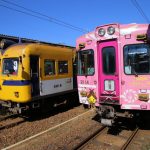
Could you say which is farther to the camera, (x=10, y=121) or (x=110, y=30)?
(x=10, y=121)

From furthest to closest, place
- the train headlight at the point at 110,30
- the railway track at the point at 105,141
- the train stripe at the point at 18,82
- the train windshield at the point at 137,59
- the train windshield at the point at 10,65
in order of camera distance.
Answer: the train windshield at the point at 10,65, the train stripe at the point at 18,82, the train headlight at the point at 110,30, the train windshield at the point at 137,59, the railway track at the point at 105,141

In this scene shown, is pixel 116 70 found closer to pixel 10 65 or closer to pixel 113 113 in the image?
pixel 113 113

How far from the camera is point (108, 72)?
948 centimetres

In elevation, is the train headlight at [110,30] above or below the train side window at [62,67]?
above

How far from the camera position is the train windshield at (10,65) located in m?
12.2

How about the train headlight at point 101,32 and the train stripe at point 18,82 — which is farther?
the train stripe at point 18,82

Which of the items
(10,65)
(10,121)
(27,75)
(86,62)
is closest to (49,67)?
(27,75)

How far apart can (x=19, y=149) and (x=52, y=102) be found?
235 inches

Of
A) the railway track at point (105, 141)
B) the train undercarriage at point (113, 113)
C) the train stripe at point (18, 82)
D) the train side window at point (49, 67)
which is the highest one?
the train side window at point (49, 67)

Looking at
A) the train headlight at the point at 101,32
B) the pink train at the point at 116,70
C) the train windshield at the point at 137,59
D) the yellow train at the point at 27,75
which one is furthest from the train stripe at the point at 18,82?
the train windshield at the point at 137,59

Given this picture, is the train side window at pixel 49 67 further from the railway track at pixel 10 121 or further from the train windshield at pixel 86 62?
the train windshield at pixel 86 62

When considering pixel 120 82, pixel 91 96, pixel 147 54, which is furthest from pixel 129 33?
pixel 91 96

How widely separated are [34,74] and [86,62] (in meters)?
3.13

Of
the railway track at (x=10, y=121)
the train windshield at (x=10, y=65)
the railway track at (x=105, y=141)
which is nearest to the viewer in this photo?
the railway track at (x=105, y=141)
